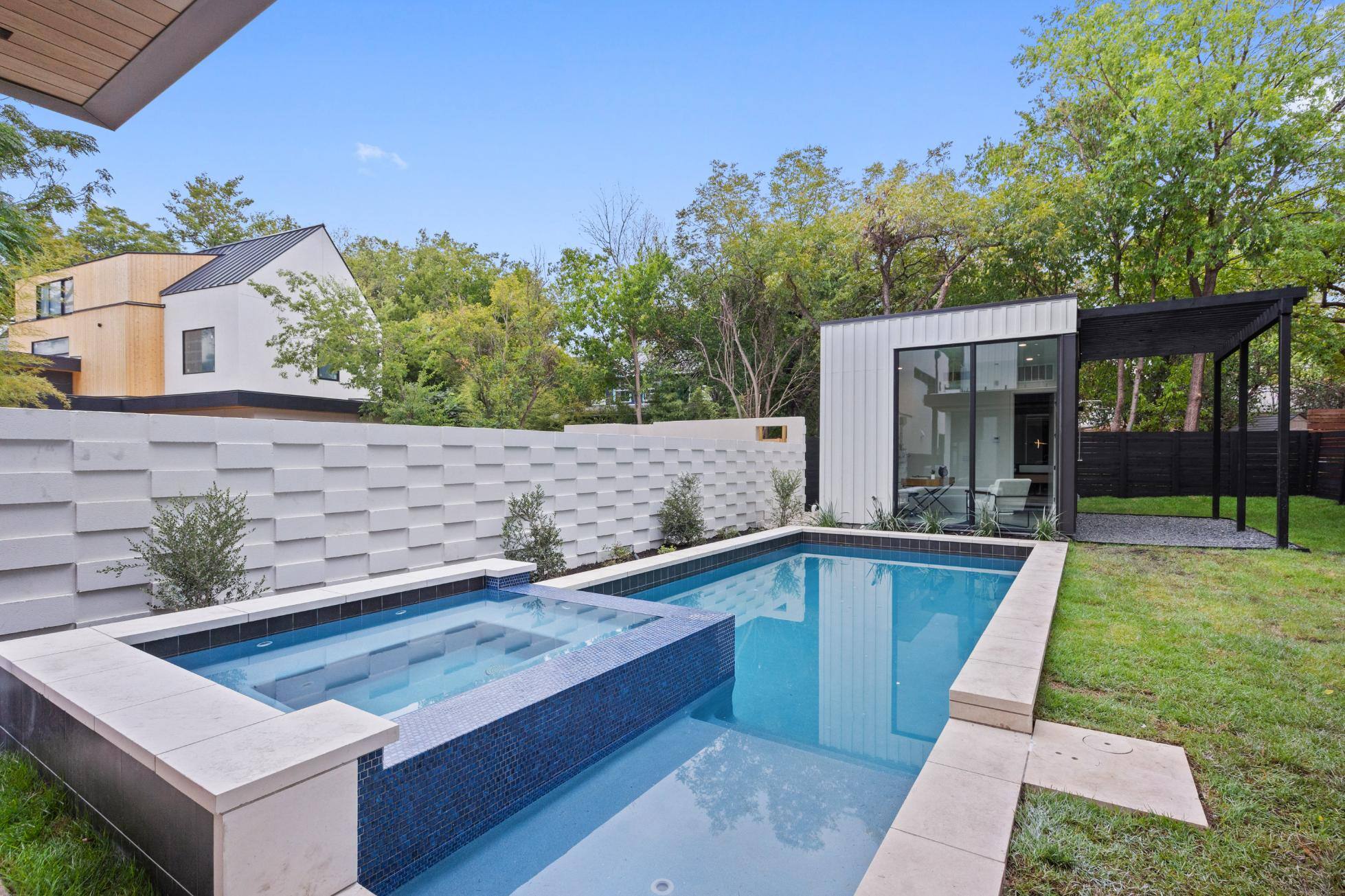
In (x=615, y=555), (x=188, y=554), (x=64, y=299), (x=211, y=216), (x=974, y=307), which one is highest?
(x=211, y=216)

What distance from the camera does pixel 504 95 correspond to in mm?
15570

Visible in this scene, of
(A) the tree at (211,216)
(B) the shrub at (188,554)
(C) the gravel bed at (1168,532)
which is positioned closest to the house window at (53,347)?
(A) the tree at (211,216)

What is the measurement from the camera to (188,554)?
4.08 meters

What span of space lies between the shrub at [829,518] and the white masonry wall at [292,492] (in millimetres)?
3310

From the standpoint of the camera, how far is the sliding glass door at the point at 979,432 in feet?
29.8

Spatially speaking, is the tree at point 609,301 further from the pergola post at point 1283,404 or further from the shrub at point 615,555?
the pergola post at point 1283,404

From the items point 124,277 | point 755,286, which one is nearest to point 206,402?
point 124,277

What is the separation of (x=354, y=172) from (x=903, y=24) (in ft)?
61.8

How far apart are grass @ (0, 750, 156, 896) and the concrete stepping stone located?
303 centimetres

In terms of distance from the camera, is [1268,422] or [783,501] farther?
[1268,422]

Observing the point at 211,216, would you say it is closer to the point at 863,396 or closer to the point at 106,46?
the point at 863,396

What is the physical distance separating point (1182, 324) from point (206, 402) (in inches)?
748

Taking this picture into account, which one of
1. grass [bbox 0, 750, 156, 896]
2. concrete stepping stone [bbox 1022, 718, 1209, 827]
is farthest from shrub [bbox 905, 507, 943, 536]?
grass [bbox 0, 750, 156, 896]

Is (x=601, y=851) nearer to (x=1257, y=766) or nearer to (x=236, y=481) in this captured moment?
(x=1257, y=766)
